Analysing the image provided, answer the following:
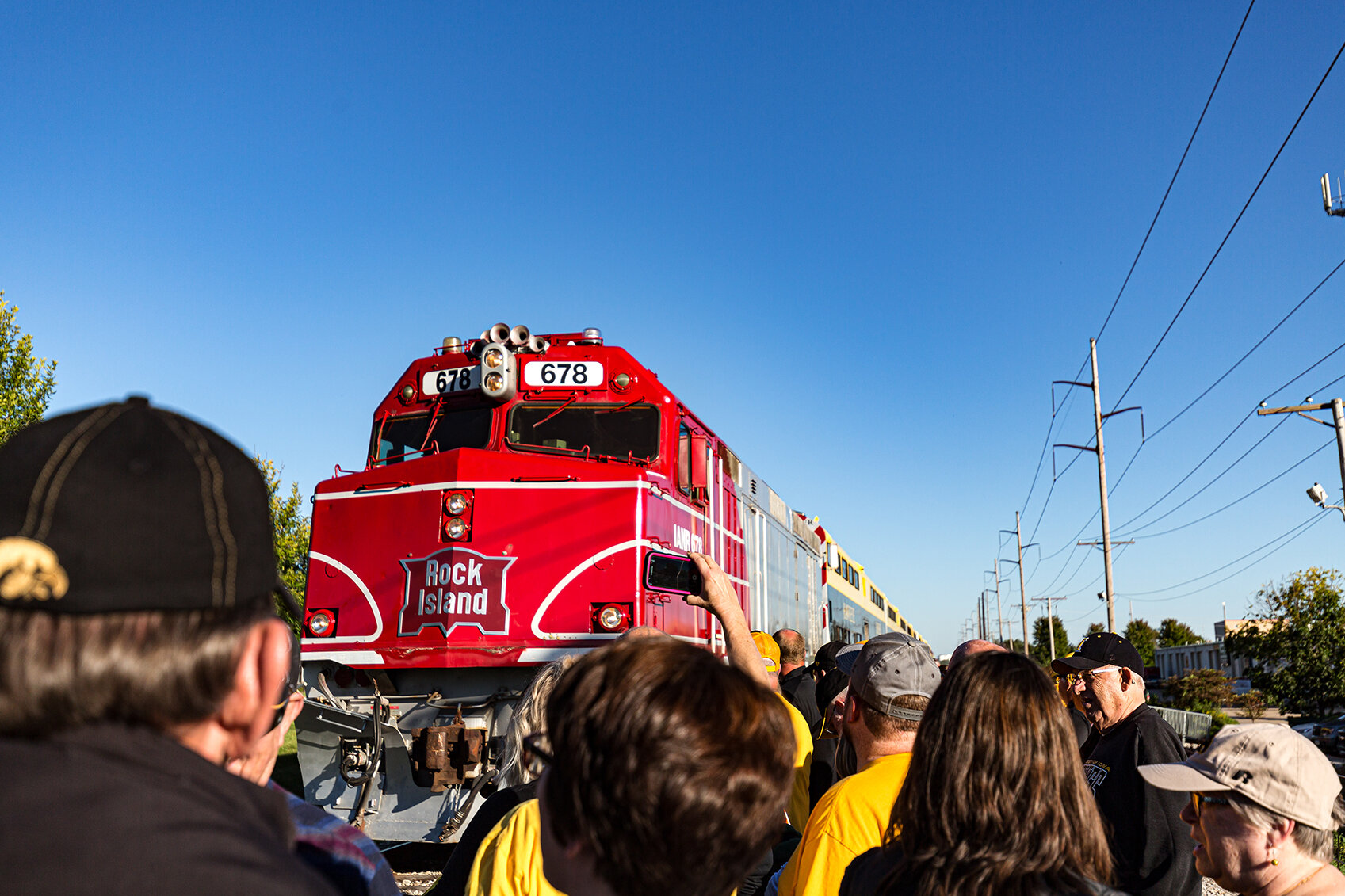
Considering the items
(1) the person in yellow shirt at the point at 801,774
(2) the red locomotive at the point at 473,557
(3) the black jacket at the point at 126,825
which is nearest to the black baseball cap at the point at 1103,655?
(1) the person in yellow shirt at the point at 801,774

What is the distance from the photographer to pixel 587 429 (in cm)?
867

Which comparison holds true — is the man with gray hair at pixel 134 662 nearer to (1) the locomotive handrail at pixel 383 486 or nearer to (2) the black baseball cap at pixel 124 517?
(2) the black baseball cap at pixel 124 517

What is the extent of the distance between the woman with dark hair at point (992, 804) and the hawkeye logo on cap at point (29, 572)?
1.76 m

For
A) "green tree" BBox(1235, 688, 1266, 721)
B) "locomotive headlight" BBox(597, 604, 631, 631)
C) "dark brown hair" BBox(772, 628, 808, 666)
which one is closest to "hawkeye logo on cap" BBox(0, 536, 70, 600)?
"locomotive headlight" BBox(597, 604, 631, 631)

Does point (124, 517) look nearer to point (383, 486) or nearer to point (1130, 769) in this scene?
point (1130, 769)

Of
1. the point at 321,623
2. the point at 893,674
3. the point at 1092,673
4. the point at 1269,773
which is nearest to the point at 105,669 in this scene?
the point at 893,674

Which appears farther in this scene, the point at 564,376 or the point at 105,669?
the point at 564,376

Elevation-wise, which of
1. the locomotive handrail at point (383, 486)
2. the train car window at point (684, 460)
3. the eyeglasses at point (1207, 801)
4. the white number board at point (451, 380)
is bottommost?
the eyeglasses at point (1207, 801)

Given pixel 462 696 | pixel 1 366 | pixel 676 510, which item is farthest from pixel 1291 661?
pixel 1 366

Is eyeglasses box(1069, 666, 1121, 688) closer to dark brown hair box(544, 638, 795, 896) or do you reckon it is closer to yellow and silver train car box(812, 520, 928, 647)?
dark brown hair box(544, 638, 795, 896)

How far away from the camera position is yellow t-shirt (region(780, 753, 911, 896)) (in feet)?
8.41

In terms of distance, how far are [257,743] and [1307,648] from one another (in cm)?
2474

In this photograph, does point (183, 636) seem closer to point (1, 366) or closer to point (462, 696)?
point (462, 696)

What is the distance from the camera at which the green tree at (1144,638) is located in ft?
226
